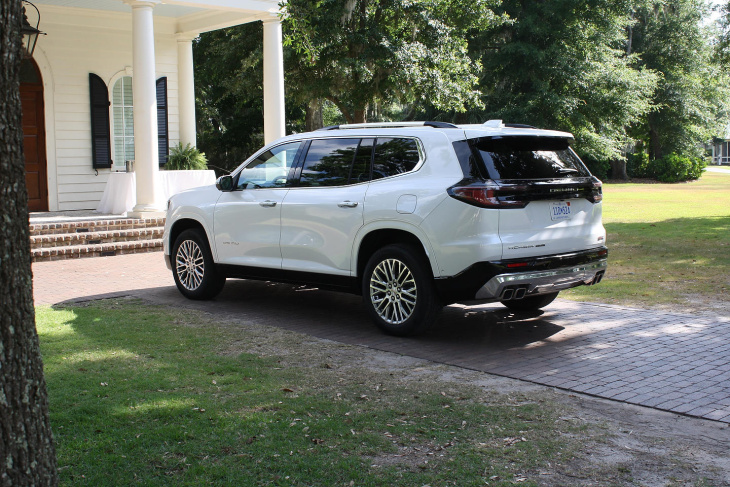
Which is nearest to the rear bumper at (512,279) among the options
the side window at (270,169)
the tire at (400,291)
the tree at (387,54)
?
the tire at (400,291)

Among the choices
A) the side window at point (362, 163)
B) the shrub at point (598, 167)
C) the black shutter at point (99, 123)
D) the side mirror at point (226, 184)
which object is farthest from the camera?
the shrub at point (598, 167)

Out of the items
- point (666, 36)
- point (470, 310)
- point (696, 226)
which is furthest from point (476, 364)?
point (666, 36)

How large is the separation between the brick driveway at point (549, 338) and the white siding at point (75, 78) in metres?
7.14

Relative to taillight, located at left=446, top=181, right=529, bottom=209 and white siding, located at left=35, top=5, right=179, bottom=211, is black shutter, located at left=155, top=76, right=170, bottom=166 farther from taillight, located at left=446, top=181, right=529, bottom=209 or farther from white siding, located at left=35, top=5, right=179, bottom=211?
taillight, located at left=446, top=181, right=529, bottom=209

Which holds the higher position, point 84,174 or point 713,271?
point 84,174

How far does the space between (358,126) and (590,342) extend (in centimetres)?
311

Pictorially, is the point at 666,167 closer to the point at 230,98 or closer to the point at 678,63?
the point at 678,63

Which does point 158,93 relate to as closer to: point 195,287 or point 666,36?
point 195,287

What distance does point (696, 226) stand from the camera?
17.1 metres

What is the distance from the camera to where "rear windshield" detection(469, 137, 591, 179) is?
6761mm

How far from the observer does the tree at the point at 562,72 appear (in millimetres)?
36438

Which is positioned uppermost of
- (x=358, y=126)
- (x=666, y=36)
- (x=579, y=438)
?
(x=666, y=36)

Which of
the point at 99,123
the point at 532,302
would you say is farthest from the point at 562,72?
the point at 532,302

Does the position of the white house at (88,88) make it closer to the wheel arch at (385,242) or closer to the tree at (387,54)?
the tree at (387,54)
